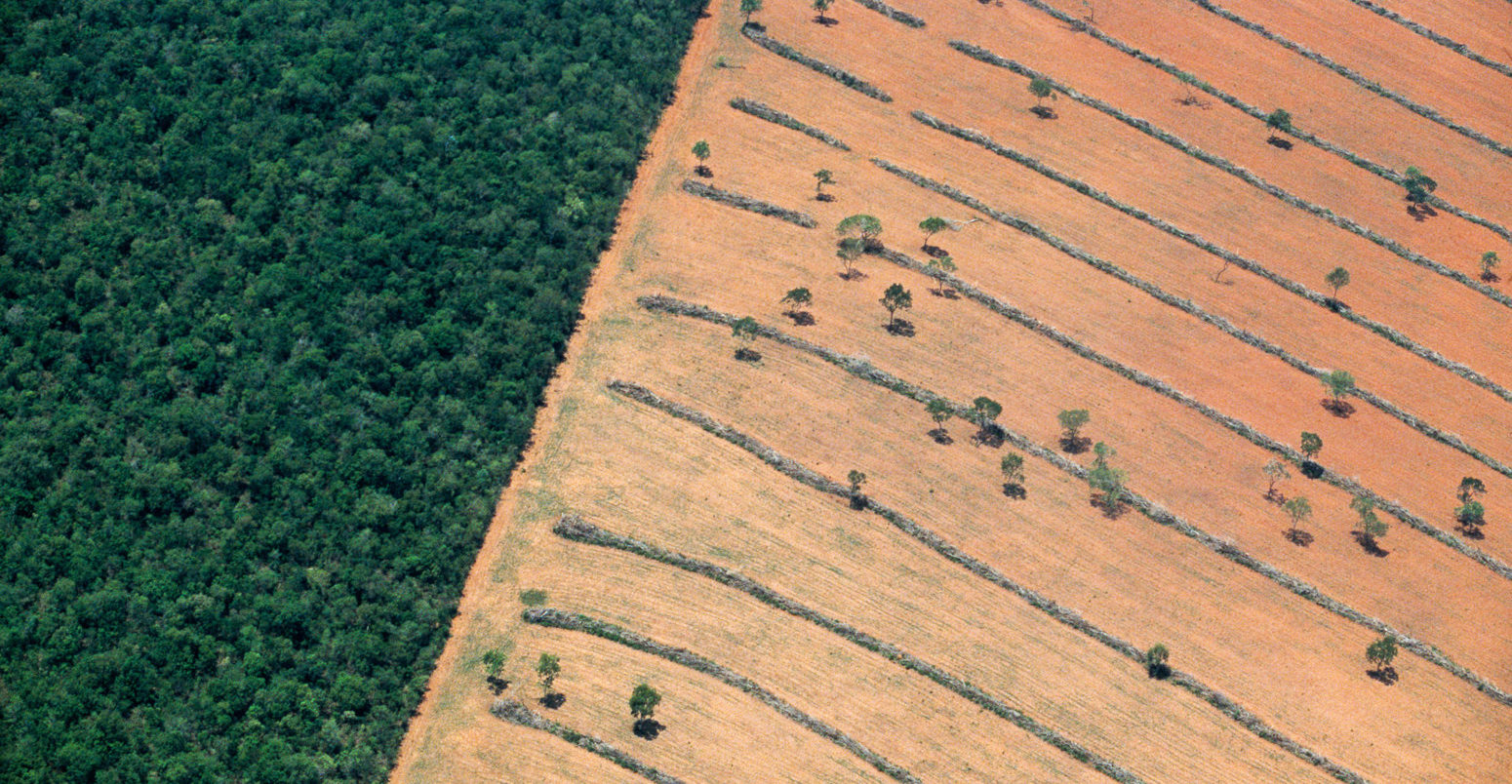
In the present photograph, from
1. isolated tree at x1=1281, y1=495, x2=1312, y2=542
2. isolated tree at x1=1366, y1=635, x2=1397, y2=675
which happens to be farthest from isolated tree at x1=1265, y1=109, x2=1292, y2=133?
isolated tree at x1=1366, y1=635, x2=1397, y2=675

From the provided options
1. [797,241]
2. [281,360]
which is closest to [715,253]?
[797,241]

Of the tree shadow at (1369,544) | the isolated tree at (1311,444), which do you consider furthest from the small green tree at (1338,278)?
the tree shadow at (1369,544)

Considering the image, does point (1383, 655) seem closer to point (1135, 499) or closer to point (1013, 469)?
point (1135, 499)

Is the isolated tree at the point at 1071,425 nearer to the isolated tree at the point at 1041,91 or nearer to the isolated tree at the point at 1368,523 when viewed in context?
the isolated tree at the point at 1368,523

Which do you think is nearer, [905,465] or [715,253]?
[905,465]

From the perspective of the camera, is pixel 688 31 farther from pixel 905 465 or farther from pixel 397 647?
pixel 397 647

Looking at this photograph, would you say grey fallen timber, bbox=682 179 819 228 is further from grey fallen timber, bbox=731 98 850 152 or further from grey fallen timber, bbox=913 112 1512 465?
grey fallen timber, bbox=913 112 1512 465
